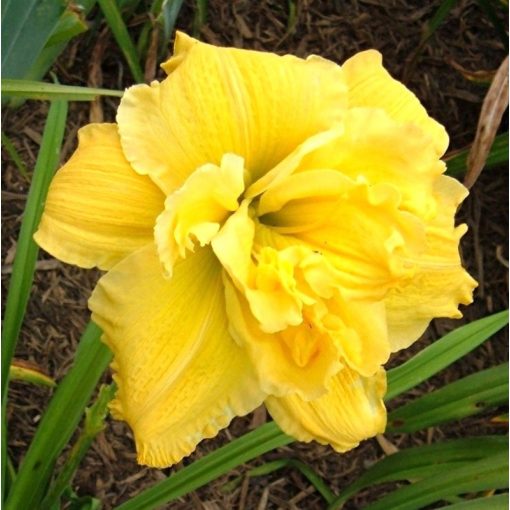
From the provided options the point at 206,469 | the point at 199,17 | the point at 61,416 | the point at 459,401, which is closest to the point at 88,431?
the point at 61,416

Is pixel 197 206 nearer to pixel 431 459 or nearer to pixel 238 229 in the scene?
pixel 238 229

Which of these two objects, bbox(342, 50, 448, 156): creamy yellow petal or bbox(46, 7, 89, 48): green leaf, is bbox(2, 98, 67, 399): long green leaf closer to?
bbox(46, 7, 89, 48): green leaf

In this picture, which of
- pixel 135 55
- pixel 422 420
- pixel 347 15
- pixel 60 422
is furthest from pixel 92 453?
pixel 347 15

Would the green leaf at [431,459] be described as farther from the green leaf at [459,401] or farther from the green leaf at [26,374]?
the green leaf at [26,374]

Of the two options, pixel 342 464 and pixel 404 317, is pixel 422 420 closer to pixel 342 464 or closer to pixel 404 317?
pixel 342 464

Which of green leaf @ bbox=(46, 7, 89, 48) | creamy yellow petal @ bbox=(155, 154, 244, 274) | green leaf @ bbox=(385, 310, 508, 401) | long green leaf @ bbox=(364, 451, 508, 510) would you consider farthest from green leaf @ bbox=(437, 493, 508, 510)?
green leaf @ bbox=(46, 7, 89, 48)
